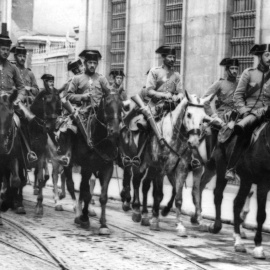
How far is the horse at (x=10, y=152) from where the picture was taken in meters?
14.6

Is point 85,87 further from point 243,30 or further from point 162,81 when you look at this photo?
point 243,30

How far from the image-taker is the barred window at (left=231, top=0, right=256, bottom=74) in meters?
23.3

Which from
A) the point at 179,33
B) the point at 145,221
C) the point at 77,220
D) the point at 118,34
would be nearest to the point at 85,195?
the point at 77,220

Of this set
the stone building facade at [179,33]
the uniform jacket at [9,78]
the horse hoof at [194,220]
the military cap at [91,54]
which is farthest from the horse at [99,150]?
the stone building facade at [179,33]

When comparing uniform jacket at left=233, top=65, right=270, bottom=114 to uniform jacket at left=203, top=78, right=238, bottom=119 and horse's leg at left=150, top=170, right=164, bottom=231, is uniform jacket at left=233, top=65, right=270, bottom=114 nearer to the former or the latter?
horse's leg at left=150, top=170, right=164, bottom=231

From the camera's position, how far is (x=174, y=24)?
1061 inches

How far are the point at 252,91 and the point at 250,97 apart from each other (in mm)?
137

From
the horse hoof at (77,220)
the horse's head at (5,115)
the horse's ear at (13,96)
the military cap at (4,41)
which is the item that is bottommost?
the horse hoof at (77,220)

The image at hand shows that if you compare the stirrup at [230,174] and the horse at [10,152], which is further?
the horse at [10,152]

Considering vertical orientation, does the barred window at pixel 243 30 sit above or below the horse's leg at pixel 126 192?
above

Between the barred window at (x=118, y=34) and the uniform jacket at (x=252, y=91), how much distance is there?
16190 mm

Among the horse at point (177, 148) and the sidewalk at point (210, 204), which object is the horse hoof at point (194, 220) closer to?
the horse at point (177, 148)

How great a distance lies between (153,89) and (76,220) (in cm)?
284

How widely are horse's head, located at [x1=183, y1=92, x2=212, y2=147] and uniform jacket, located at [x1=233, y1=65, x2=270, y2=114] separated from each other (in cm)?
65
